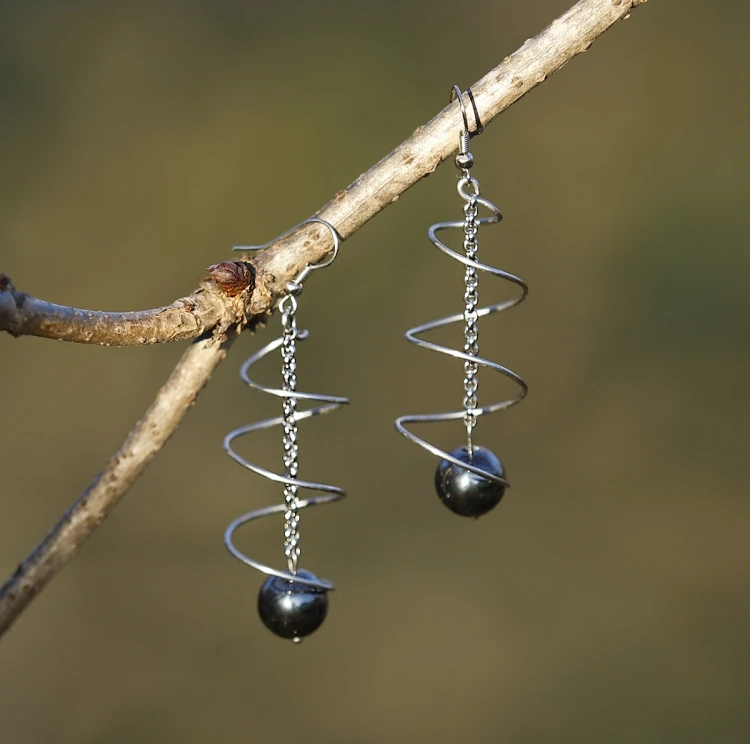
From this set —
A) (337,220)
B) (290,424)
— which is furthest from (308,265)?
(290,424)

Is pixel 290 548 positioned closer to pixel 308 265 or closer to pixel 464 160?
pixel 308 265

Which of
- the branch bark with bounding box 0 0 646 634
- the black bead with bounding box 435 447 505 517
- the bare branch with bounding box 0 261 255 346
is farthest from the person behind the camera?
the black bead with bounding box 435 447 505 517

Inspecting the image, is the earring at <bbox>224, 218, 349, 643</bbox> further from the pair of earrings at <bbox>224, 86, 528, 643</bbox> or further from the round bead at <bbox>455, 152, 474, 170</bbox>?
the round bead at <bbox>455, 152, 474, 170</bbox>

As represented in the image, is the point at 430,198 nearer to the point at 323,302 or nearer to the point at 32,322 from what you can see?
the point at 323,302

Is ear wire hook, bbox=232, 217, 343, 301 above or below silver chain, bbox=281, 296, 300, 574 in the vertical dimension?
above

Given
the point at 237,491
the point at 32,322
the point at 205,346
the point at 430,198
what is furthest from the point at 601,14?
the point at 237,491

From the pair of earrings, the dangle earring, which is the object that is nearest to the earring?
the pair of earrings
